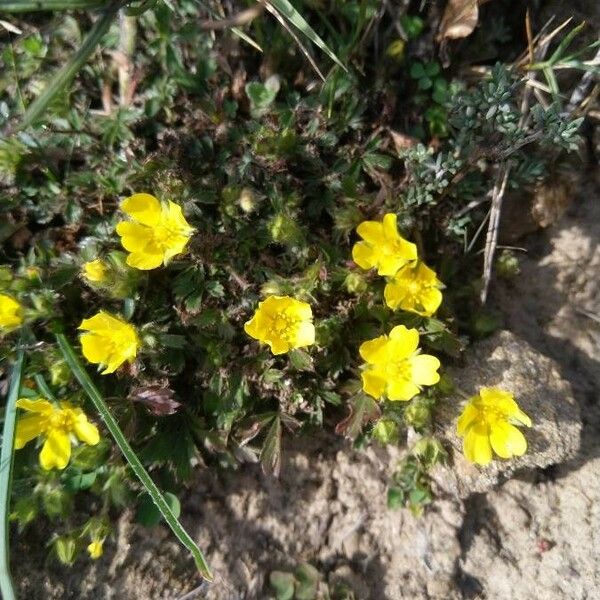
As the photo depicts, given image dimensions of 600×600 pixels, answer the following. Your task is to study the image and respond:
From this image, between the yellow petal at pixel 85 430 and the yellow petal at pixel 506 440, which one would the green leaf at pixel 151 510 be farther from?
the yellow petal at pixel 506 440

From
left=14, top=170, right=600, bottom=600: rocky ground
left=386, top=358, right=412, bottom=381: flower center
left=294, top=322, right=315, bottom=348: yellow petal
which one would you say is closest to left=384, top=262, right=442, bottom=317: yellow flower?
left=386, top=358, right=412, bottom=381: flower center

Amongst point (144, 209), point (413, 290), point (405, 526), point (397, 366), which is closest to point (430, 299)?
point (413, 290)

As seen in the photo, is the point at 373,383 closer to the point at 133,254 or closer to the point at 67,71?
the point at 133,254

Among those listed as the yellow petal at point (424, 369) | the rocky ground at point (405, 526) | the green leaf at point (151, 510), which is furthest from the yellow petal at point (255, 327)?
the green leaf at point (151, 510)

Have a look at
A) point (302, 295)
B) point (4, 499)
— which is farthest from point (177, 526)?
point (302, 295)

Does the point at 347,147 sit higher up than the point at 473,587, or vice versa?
the point at 347,147

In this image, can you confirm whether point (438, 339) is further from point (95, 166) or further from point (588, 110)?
point (95, 166)
